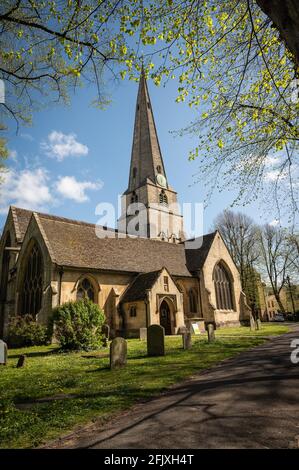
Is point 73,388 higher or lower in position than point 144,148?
lower

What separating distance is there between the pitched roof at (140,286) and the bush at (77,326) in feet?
21.2

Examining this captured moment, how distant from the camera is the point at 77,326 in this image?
47.8 ft

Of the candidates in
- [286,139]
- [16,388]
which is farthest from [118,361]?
[286,139]

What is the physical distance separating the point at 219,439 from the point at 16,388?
18.6 ft

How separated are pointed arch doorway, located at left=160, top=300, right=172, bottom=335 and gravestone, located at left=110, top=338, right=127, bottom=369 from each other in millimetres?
13518

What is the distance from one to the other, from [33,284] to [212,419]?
64.6 feet

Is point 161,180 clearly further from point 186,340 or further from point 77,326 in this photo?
point 186,340

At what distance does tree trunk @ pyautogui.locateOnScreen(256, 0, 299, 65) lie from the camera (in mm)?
3078

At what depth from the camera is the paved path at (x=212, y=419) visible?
3.73m

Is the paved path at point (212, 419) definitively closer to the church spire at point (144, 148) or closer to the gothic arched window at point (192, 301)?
the gothic arched window at point (192, 301)

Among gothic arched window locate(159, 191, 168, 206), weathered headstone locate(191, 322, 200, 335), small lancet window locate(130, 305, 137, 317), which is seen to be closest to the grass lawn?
small lancet window locate(130, 305, 137, 317)

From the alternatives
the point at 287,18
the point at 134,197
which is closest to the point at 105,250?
the point at 287,18

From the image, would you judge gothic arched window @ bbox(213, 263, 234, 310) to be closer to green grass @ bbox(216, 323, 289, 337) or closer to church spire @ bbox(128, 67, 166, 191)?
green grass @ bbox(216, 323, 289, 337)

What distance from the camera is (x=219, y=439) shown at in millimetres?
3713
